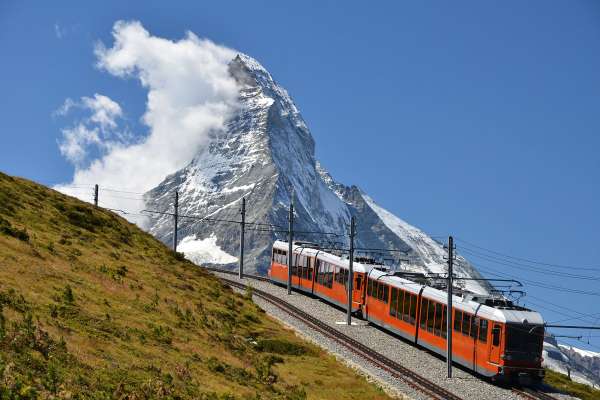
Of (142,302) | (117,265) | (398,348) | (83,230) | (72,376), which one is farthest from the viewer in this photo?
(83,230)

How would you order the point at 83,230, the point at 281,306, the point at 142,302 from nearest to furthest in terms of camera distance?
the point at 142,302 → the point at 83,230 → the point at 281,306

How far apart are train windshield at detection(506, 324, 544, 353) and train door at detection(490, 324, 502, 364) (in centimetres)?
43

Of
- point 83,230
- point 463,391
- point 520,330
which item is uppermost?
point 83,230

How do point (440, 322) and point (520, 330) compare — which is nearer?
point (520, 330)

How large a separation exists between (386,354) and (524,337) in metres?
9.23

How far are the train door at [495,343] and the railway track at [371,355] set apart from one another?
3.55 metres

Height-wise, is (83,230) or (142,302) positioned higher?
(83,230)

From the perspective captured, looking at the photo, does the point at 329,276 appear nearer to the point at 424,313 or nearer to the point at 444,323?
the point at 424,313

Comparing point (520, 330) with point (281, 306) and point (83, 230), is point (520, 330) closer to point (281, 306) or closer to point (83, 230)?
point (281, 306)

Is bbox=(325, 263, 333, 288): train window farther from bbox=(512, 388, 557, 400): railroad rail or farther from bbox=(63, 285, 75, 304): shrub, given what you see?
bbox=(63, 285, 75, 304): shrub

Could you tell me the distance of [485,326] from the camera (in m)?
39.1

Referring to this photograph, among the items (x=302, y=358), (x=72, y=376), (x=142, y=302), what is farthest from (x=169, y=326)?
(x=72, y=376)

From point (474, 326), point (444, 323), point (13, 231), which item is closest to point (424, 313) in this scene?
point (444, 323)

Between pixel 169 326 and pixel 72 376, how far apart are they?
13194 millimetres
